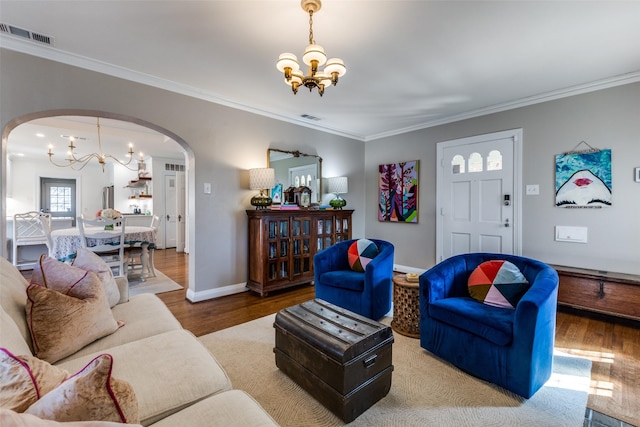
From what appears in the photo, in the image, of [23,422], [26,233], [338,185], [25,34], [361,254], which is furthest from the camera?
[26,233]

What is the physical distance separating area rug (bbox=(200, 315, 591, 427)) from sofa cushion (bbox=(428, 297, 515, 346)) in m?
0.34

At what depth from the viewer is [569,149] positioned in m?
3.27

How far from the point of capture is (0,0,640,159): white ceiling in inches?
77.9

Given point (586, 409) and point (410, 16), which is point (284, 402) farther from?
point (410, 16)

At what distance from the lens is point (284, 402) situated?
5.46ft

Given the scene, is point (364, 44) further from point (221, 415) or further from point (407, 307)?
point (221, 415)

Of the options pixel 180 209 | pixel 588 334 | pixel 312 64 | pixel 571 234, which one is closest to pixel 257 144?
pixel 312 64

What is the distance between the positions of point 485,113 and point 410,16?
97.1 inches

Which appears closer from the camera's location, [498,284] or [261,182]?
[498,284]

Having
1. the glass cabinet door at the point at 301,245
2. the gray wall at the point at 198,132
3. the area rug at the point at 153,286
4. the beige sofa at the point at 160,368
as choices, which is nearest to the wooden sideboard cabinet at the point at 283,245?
the glass cabinet door at the point at 301,245

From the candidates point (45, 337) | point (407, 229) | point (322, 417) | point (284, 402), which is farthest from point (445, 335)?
point (407, 229)

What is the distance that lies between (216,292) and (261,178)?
61.2 inches

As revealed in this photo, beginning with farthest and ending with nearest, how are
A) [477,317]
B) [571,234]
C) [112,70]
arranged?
[571,234] → [112,70] → [477,317]

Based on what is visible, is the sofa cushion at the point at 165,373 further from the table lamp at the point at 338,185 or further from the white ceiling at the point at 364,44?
the table lamp at the point at 338,185
